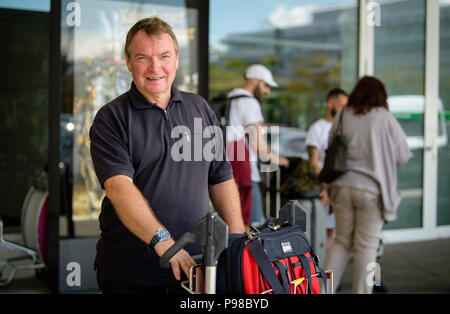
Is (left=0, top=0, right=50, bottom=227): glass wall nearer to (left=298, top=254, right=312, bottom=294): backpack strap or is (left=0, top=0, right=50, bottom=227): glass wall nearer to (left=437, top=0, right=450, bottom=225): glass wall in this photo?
(left=437, top=0, right=450, bottom=225): glass wall

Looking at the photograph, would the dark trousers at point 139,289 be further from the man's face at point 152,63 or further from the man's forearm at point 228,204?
the man's face at point 152,63

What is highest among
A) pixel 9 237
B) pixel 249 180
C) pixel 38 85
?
pixel 38 85

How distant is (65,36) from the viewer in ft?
15.5

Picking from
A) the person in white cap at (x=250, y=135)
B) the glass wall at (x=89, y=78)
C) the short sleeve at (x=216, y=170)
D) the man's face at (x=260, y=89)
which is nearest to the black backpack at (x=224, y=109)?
the person in white cap at (x=250, y=135)

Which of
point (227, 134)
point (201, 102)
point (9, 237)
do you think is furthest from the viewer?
point (9, 237)

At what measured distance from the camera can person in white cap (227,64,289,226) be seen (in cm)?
460

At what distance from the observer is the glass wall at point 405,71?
7.20 meters

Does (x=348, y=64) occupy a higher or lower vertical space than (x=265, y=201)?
higher

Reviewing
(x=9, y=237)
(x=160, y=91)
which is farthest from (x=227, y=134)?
(x=9, y=237)

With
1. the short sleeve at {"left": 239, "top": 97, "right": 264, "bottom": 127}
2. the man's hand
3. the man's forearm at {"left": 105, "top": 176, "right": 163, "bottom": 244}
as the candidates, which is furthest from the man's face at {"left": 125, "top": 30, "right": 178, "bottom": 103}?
the short sleeve at {"left": 239, "top": 97, "right": 264, "bottom": 127}

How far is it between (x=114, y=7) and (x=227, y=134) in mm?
1454

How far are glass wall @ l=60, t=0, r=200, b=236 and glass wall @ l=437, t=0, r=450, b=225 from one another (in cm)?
A: 392

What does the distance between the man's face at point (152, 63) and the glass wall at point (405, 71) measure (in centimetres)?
541
